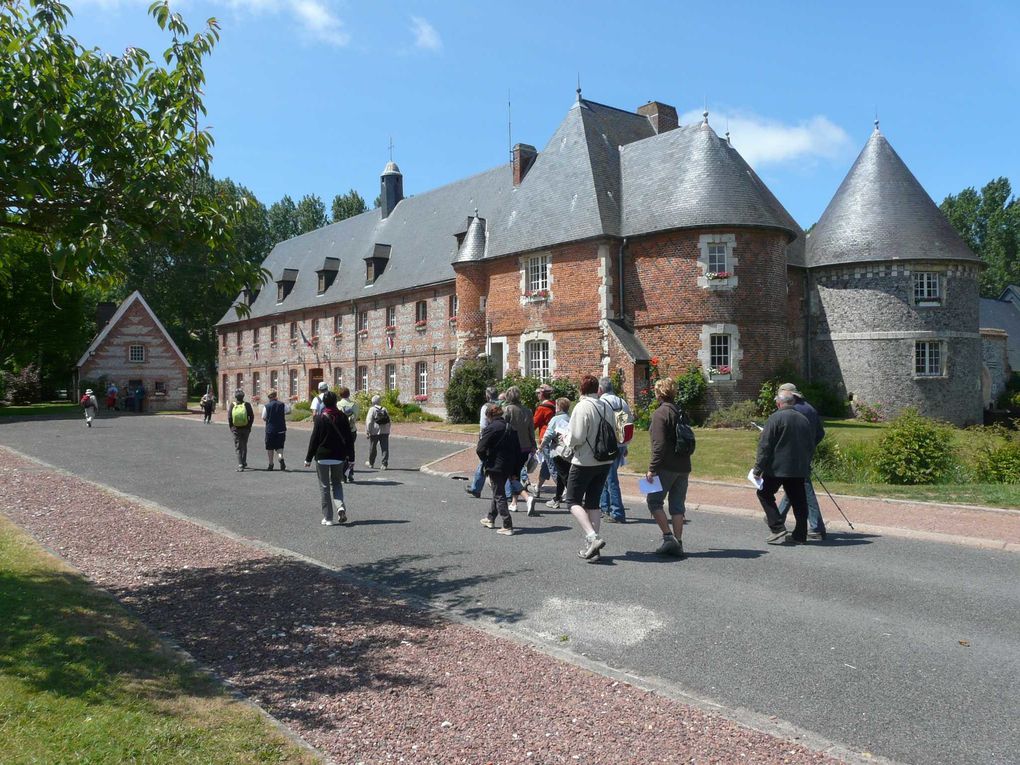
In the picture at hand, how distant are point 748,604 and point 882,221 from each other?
25.5m

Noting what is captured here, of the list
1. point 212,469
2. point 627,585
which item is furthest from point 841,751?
point 212,469

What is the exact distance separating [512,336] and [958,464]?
55.7 feet

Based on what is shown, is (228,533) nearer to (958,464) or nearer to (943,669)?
(943,669)

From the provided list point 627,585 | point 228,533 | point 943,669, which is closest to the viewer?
point 943,669

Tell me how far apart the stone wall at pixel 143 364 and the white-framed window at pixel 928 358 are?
4068cm

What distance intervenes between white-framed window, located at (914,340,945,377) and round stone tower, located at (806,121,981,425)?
35mm

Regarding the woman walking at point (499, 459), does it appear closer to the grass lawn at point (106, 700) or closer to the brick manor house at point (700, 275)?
the grass lawn at point (106, 700)

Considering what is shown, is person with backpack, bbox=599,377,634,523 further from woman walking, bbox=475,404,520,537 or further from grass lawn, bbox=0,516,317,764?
grass lawn, bbox=0,516,317,764

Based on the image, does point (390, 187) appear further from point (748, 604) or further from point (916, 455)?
point (748, 604)

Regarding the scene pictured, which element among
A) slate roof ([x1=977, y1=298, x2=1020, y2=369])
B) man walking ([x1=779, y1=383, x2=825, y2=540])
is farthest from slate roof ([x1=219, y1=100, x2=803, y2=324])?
slate roof ([x1=977, y1=298, x2=1020, y2=369])

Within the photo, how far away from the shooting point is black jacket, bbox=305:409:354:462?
10.2m

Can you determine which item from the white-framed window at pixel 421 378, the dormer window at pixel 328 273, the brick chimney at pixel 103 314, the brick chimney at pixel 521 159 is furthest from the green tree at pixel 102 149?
the brick chimney at pixel 103 314

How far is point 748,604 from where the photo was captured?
6430mm

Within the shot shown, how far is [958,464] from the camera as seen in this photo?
14648 millimetres
